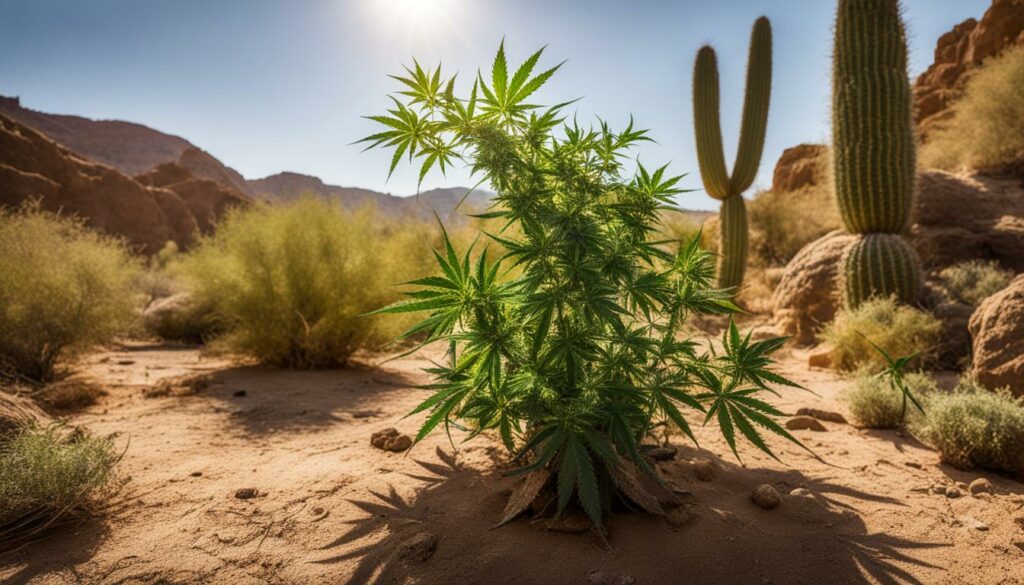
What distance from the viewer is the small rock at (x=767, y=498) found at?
2115mm

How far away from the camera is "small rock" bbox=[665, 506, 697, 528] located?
1.91 m

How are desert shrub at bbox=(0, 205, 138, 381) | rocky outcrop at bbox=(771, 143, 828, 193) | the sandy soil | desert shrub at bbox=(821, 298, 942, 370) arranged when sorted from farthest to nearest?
rocky outcrop at bbox=(771, 143, 828, 193) → desert shrub at bbox=(821, 298, 942, 370) → desert shrub at bbox=(0, 205, 138, 381) → the sandy soil

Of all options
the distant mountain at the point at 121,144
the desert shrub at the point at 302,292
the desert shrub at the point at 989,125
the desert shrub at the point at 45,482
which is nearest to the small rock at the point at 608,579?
the desert shrub at the point at 45,482

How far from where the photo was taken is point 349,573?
5.74ft

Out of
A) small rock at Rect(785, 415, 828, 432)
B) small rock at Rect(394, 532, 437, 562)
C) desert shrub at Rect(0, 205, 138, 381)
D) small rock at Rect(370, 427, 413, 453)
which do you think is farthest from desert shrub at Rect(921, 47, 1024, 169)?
desert shrub at Rect(0, 205, 138, 381)

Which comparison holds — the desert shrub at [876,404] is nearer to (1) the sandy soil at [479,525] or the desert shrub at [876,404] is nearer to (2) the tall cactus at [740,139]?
(1) the sandy soil at [479,525]

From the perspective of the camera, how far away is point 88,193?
25.7 meters

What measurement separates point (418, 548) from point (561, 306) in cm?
108

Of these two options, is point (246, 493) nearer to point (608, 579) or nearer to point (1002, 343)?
point (608, 579)

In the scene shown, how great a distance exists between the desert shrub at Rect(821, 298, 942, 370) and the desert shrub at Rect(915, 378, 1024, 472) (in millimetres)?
2092

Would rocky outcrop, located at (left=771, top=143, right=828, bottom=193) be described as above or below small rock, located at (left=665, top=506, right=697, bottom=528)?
above

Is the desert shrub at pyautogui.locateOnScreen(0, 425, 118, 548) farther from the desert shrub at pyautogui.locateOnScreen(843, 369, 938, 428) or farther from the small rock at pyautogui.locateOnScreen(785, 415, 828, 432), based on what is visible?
the desert shrub at pyautogui.locateOnScreen(843, 369, 938, 428)

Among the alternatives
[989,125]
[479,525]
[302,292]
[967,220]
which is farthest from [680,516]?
[989,125]

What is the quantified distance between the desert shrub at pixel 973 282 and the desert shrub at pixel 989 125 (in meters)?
6.32
